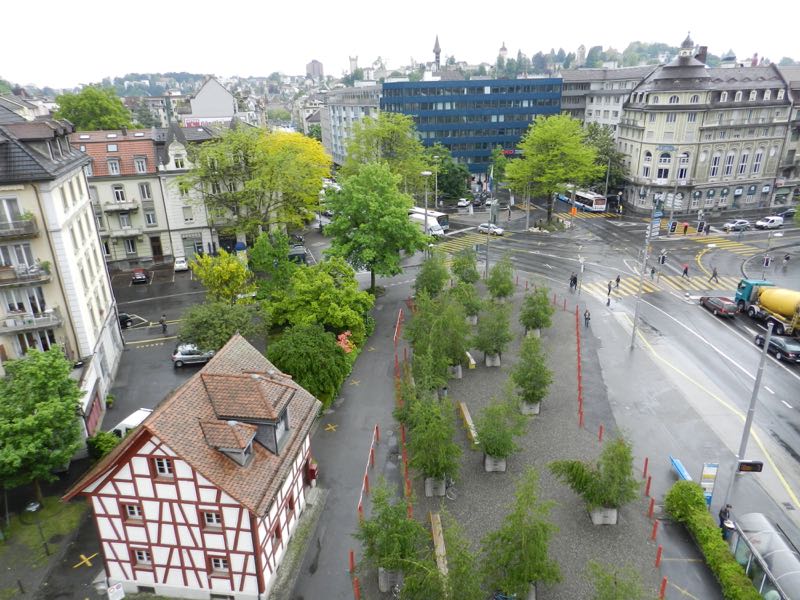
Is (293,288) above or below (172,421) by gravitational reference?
below

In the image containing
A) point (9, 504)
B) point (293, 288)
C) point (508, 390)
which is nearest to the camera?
point (9, 504)

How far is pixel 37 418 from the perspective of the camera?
25.6m

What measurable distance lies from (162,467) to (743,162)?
93.3m

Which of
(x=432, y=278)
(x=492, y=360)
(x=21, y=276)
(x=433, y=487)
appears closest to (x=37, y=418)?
(x=21, y=276)

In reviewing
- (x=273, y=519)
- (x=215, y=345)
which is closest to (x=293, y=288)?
(x=215, y=345)

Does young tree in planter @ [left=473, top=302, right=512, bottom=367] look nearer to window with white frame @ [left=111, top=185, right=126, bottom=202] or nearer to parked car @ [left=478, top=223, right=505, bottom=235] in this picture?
parked car @ [left=478, top=223, right=505, bottom=235]

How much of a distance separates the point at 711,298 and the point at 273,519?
150 ft

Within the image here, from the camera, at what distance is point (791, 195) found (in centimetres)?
8881

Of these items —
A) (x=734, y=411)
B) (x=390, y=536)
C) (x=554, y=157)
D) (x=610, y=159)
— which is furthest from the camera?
(x=610, y=159)

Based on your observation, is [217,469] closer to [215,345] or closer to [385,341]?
[215,345]

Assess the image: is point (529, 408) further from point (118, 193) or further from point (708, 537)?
point (118, 193)

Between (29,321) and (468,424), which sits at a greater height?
(29,321)

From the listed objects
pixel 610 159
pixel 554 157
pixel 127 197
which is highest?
pixel 554 157

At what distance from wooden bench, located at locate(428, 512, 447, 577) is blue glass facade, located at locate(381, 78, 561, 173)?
304ft
